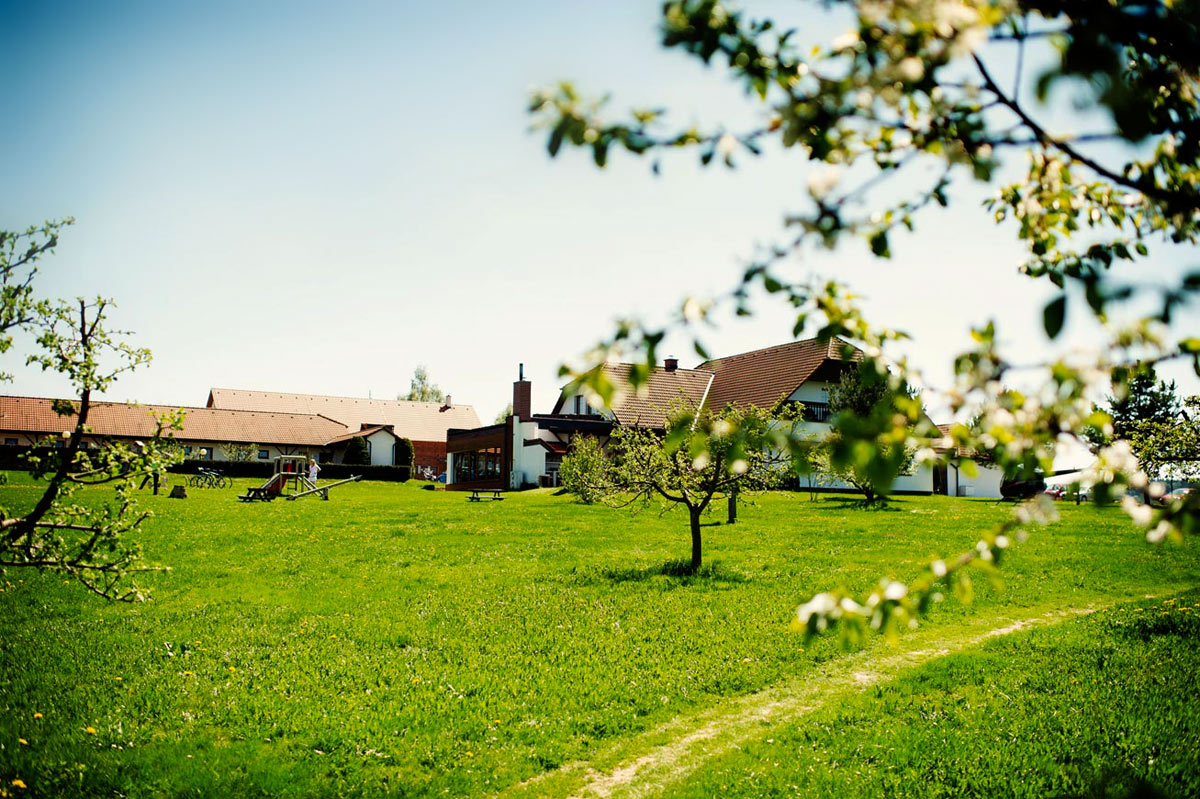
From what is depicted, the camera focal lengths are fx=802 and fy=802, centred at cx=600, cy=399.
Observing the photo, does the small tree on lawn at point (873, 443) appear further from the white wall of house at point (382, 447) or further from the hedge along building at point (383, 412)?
the hedge along building at point (383, 412)

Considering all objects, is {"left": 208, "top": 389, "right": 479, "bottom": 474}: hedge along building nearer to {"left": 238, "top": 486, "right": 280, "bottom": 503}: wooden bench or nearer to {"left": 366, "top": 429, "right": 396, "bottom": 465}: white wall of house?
{"left": 366, "top": 429, "right": 396, "bottom": 465}: white wall of house

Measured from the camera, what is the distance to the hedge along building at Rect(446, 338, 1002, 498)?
132ft

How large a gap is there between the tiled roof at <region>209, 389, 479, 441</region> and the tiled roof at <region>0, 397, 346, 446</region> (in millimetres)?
3451

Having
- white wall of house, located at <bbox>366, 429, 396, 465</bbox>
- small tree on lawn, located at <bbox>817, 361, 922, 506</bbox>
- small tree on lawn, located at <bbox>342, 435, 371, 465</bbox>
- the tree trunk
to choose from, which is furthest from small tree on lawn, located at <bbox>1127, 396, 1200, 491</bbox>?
white wall of house, located at <bbox>366, 429, 396, 465</bbox>

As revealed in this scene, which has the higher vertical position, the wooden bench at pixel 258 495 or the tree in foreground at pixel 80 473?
the tree in foreground at pixel 80 473

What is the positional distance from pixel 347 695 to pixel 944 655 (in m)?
7.04

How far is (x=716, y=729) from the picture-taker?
25.3ft

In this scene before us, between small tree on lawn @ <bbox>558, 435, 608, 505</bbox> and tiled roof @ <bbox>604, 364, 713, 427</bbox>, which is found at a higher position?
tiled roof @ <bbox>604, 364, 713, 427</bbox>

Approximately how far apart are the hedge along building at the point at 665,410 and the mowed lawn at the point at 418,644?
19.8 meters

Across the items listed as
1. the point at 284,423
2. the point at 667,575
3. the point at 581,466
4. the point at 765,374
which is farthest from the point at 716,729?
the point at 284,423

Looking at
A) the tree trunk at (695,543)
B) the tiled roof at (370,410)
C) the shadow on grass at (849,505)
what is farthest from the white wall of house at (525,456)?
the tiled roof at (370,410)

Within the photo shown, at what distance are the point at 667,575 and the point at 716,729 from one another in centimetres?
733

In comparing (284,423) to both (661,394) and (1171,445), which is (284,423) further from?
(1171,445)

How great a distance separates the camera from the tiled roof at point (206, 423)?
57181 millimetres
